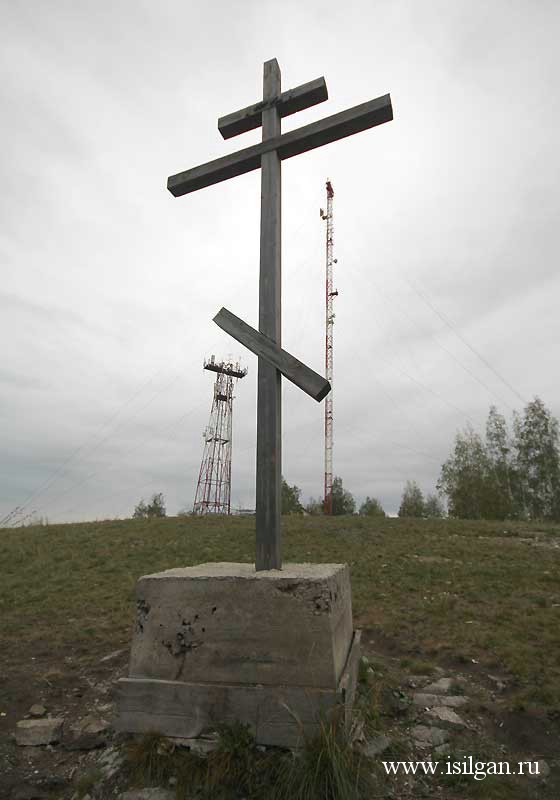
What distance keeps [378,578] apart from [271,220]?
23.1 ft

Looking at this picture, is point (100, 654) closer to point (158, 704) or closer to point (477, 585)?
point (158, 704)

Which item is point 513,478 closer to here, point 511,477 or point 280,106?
point 511,477

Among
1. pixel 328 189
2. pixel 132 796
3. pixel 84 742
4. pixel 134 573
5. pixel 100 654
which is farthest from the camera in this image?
pixel 328 189

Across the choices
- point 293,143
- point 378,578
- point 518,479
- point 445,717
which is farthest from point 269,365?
point 518,479

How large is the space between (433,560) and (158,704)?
8619 millimetres

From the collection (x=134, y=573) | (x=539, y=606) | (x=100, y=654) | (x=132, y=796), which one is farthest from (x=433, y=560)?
(x=132, y=796)

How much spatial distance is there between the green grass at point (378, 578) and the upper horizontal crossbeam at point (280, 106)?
555cm

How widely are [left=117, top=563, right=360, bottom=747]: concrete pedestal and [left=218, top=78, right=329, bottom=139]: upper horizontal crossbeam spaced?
4.09m

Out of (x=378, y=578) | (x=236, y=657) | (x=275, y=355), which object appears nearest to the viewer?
(x=236, y=657)

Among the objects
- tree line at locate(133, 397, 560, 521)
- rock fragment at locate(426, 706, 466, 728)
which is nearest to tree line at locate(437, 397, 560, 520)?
tree line at locate(133, 397, 560, 521)

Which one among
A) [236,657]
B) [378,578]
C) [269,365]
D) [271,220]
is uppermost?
[271,220]

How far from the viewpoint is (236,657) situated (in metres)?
3.08

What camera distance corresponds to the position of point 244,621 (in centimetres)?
312

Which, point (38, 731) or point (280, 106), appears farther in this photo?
point (280, 106)
